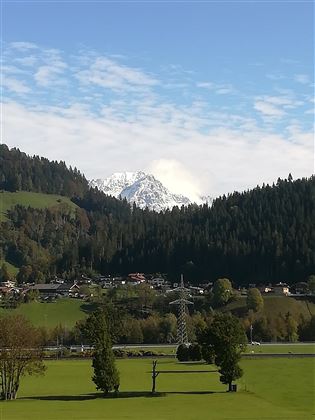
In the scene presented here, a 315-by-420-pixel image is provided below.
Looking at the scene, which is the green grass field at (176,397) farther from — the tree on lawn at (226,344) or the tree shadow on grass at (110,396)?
the tree on lawn at (226,344)

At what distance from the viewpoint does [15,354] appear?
7112cm

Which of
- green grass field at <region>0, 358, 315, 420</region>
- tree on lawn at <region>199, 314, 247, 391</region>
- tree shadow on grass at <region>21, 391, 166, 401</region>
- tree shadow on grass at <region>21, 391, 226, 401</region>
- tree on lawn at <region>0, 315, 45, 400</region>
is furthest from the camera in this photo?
tree on lawn at <region>199, 314, 247, 391</region>

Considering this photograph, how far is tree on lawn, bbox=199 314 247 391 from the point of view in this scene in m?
72.6

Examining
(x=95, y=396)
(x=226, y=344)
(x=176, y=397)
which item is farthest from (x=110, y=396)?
(x=226, y=344)

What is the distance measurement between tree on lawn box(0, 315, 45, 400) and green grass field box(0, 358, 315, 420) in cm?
205

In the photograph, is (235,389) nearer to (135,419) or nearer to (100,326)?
(100,326)

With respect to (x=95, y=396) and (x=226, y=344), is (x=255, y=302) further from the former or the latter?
(x=95, y=396)

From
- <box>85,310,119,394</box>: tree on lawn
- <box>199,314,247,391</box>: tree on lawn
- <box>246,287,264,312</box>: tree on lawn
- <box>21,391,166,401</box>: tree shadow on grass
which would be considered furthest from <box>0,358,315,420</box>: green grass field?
<box>246,287,264,312</box>: tree on lawn

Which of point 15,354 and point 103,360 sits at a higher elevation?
point 15,354

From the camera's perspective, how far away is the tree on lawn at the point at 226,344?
7262cm

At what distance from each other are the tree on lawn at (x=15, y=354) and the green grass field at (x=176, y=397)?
2.05 meters

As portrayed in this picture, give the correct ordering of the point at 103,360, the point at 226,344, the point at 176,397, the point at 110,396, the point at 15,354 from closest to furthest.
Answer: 1. the point at 176,397
2. the point at 110,396
3. the point at 103,360
4. the point at 15,354
5. the point at 226,344

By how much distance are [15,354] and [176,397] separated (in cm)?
1755

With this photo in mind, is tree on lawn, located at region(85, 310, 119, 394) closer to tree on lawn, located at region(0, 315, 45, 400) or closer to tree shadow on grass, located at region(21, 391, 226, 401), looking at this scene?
tree shadow on grass, located at region(21, 391, 226, 401)
